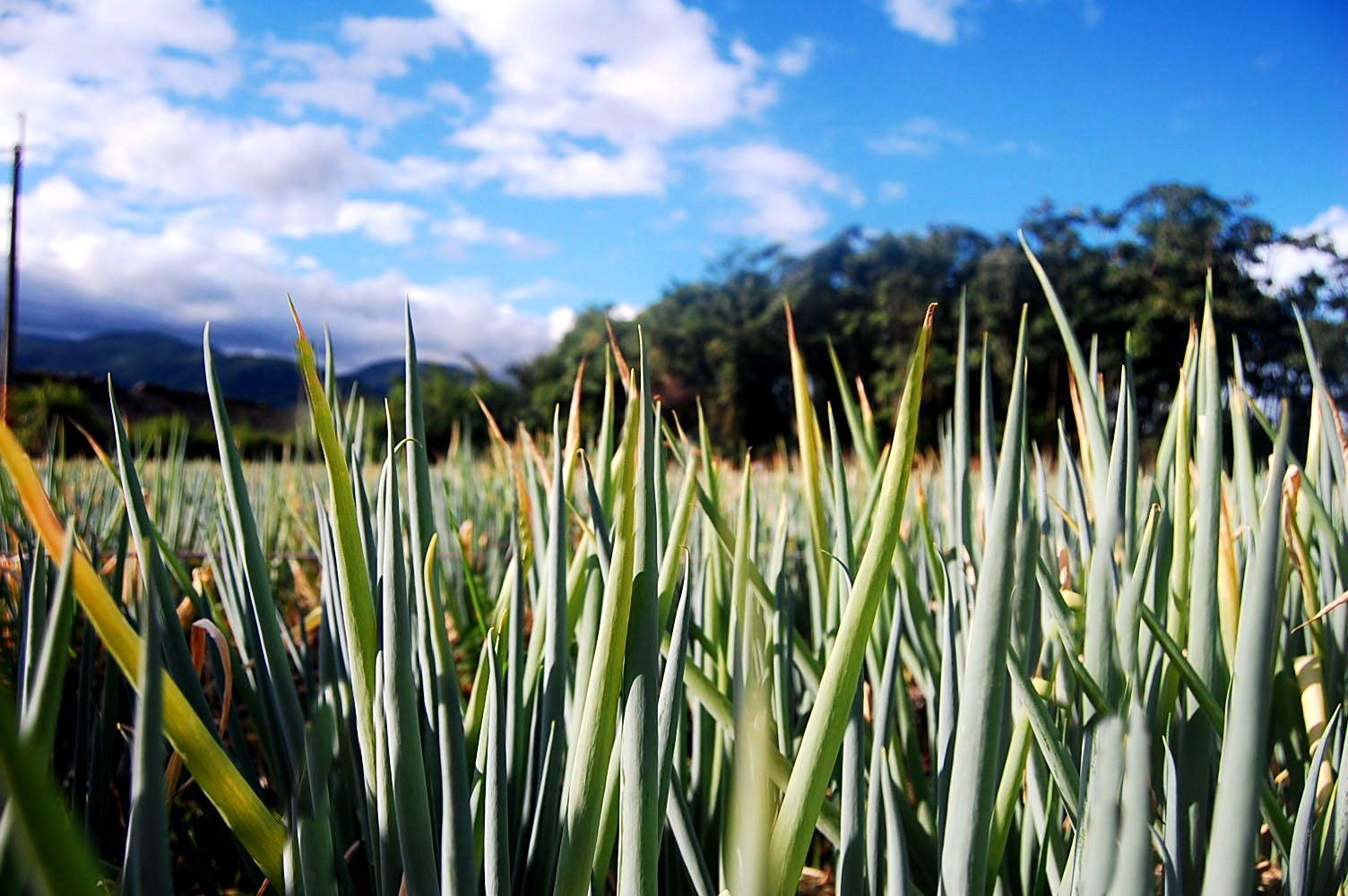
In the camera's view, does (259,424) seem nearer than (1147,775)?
No

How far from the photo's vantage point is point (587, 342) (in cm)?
1748

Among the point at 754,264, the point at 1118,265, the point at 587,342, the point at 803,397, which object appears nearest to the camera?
the point at 803,397

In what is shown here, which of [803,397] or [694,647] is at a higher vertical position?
[803,397]

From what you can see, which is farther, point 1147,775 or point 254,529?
point 254,529

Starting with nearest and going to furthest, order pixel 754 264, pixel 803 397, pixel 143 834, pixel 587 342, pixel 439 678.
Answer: pixel 143 834, pixel 439 678, pixel 803 397, pixel 587 342, pixel 754 264

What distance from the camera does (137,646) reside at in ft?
1.14

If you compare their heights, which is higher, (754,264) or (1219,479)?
(754,264)

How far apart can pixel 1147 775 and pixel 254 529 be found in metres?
0.47

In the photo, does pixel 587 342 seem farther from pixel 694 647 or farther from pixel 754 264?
→ pixel 694 647

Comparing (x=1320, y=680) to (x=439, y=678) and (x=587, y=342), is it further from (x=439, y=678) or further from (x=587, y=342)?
(x=587, y=342)

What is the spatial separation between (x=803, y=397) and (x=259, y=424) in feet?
49.0

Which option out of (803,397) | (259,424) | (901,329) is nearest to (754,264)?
(901,329)

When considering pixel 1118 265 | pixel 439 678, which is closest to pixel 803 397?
pixel 439 678

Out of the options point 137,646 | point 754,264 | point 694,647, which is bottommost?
point 694,647
